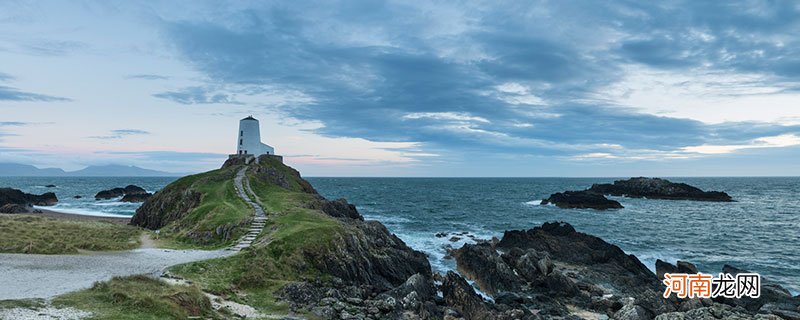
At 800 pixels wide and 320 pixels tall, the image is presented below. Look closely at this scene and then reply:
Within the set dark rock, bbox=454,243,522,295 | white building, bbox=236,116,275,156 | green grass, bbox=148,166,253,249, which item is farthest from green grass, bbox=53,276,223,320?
white building, bbox=236,116,275,156

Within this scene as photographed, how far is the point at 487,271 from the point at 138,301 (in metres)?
26.2

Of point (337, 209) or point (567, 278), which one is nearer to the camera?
point (567, 278)

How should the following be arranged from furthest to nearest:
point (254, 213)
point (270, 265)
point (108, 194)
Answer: point (108, 194), point (254, 213), point (270, 265)

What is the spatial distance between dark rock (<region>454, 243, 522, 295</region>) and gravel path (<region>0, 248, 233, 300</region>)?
2021cm

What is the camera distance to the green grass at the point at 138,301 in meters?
17.4

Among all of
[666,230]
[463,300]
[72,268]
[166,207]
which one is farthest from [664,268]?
[166,207]

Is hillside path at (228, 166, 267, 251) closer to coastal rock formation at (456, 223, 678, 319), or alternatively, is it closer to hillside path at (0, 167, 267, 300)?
hillside path at (0, 167, 267, 300)

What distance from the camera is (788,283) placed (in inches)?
1529

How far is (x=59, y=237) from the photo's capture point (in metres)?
31.7

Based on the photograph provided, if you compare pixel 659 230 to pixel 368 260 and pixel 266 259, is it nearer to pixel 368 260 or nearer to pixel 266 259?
pixel 368 260

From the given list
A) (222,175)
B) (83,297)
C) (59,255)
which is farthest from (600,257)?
(222,175)

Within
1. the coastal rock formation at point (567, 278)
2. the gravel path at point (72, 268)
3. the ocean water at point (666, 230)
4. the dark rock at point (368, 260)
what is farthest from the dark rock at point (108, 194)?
the coastal rock formation at point (567, 278)

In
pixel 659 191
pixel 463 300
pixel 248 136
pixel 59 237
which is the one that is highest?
pixel 248 136

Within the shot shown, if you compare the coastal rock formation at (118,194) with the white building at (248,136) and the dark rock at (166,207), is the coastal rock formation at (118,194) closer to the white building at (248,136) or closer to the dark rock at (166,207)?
the white building at (248,136)
